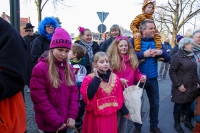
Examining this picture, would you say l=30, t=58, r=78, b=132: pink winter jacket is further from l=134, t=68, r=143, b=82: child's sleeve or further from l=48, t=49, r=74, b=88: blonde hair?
l=134, t=68, r=143, b=82: child's sleeve

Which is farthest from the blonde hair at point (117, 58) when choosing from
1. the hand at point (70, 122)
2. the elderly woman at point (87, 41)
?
the hand at point (70, 122)

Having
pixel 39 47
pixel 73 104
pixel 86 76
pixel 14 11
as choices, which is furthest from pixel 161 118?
pixel 14 11

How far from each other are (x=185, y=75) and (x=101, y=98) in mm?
1983

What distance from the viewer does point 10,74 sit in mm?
1432

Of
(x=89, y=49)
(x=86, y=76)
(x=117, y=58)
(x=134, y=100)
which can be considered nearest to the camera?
(x=86, y=76)

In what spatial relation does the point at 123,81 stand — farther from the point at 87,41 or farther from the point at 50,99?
the point at 87,41

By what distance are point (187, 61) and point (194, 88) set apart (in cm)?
54

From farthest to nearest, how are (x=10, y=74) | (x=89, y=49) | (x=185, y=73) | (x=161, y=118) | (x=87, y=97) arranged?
(x=161, y=118) < (x=89, y=49) < (x=185, y=73) < (x=87, y=97) < (x=10, y=74)

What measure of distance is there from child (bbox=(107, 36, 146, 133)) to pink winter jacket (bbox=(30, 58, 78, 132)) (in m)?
1.00

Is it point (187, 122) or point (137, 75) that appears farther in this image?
point (187, 122)

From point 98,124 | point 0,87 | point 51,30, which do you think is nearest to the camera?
point 0,87

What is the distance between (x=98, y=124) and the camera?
2.75m

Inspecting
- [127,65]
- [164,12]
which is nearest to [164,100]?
[127,65]

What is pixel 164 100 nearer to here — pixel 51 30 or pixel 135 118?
pixel 135 118
